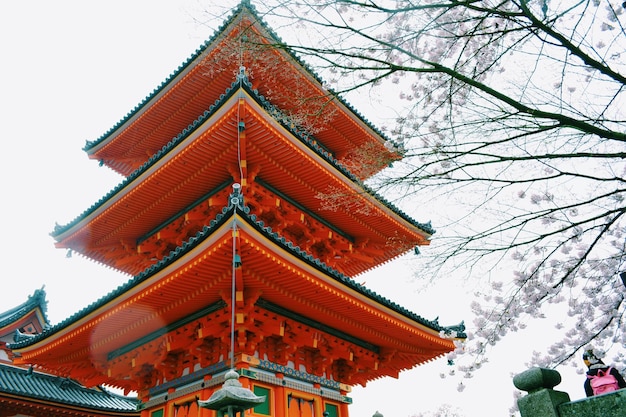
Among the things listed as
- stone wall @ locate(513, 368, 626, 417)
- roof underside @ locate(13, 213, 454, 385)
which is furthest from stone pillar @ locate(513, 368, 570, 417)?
roof underside @ locate(13, 213, 454, 385)

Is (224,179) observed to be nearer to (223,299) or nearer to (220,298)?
(220,298)

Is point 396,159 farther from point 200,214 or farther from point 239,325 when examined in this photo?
point 200,214

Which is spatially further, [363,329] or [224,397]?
[363,329]

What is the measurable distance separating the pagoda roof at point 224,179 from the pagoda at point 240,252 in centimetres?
3

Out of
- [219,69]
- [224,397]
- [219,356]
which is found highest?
[219,69]

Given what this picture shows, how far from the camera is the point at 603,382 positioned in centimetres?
497

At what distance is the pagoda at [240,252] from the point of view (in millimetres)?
7344

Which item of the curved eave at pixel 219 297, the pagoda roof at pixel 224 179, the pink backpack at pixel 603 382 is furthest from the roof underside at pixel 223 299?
the pink backpack at pixel 603 382

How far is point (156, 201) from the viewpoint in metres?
10.5

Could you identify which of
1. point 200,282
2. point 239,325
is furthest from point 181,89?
point 239,325

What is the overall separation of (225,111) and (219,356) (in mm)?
4679

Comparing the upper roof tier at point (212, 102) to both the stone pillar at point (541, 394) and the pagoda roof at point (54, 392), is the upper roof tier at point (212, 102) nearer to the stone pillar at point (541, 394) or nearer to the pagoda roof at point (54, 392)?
the stone pillar at point (541, 394)

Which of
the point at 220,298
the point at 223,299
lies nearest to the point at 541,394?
the point at 223,299

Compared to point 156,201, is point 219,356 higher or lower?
lower
